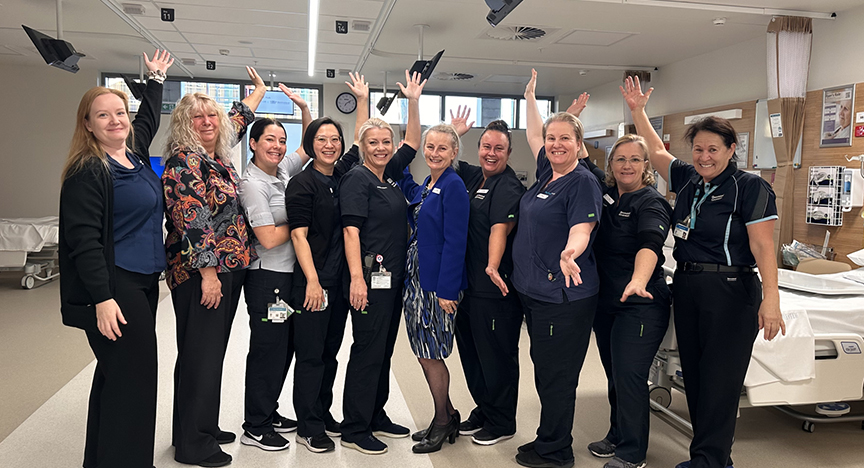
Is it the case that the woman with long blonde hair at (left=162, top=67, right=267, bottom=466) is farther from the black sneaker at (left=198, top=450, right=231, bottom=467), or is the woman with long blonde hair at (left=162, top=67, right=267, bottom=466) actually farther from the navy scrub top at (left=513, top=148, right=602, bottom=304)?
the navy scrub top at (left=513, top=148, right=602, bottom=304)

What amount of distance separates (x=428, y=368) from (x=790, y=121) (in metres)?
5.01

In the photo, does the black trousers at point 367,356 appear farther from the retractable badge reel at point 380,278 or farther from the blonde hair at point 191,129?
the blonde hair at point 191,129

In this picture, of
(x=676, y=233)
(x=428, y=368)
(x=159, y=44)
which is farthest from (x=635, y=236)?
(x=159, y=44)

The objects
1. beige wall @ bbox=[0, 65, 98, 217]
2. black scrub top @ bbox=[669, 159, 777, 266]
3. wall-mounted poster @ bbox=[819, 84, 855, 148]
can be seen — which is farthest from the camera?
beige wall @ bbox=[0, 65, 98, 217]

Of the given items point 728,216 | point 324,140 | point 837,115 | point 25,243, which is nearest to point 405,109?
point 25,243

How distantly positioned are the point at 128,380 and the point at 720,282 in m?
2.51

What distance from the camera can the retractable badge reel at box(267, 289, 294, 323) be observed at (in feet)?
9.32

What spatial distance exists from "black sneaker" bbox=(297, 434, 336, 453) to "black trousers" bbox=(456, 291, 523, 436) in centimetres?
81

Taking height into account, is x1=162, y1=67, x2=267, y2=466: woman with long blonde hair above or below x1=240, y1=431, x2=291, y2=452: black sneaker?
above

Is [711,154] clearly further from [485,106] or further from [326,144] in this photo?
[485,106]

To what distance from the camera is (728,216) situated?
99.9 inches

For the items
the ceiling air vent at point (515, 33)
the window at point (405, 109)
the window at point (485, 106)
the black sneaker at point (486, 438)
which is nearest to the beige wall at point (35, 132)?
the window at point (405, 109)

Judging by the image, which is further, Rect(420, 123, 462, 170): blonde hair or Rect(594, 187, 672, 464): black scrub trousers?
Rect(420, 123, 462, 170): blonde hair

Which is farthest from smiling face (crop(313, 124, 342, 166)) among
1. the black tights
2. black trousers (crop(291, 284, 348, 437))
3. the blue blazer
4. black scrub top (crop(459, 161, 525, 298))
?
the black tights
